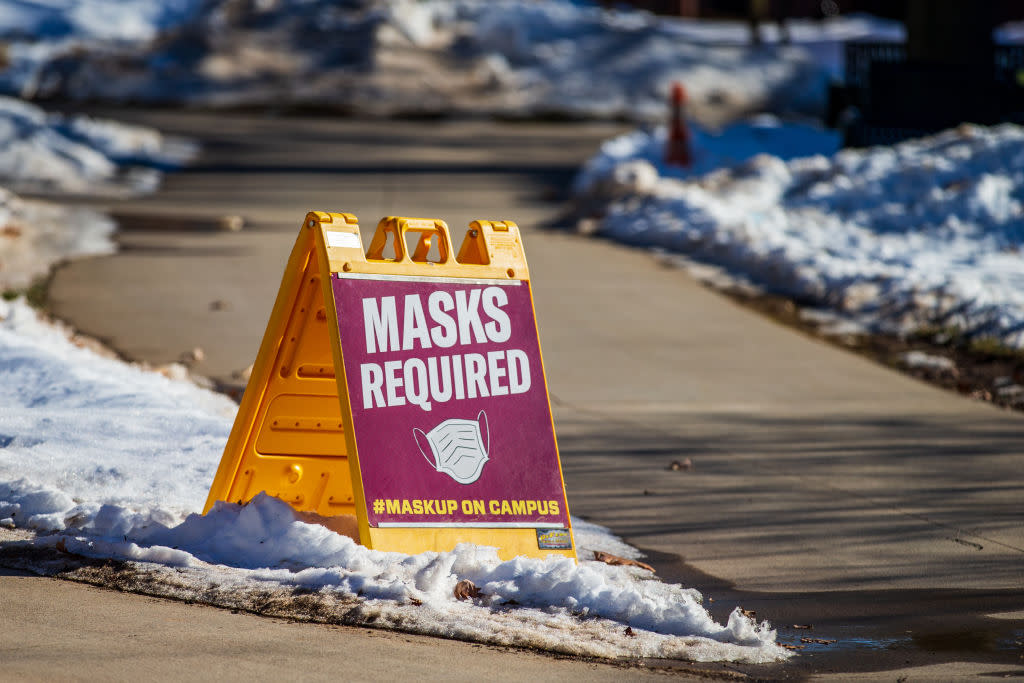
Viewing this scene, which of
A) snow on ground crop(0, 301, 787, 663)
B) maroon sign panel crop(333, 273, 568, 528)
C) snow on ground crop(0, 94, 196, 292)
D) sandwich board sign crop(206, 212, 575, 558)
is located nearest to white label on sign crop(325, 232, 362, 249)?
sandwich board sign crop(206, 212, 575, 558)

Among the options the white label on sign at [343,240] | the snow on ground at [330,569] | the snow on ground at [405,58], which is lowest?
→ the snow on ground at [330,569]

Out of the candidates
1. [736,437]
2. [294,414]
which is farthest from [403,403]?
[736,437]

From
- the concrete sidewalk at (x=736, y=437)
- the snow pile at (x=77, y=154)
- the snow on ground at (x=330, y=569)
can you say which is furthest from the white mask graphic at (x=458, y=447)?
the snow pile at (x=77, y=154)

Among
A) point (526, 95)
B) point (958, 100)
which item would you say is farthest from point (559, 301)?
point (526, 95)

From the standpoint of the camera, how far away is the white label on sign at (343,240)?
4.84m

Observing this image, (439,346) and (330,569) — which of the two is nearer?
(330,569)

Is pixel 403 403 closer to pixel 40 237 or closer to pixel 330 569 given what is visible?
pixel 330 569

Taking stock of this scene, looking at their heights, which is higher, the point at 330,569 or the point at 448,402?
the point at 448,402

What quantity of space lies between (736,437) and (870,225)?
705 cm

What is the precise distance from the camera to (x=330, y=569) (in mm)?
4629

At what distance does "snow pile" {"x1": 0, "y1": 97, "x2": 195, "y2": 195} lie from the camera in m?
16.6

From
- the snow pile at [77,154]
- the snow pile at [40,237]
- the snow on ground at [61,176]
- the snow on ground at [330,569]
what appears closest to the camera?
the snow on ground at [330,569]

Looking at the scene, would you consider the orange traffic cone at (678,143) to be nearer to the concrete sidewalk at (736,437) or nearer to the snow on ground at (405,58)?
the concrete sidewalk at (736,437)

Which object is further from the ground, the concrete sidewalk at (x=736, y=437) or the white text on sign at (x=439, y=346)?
the white text on sign at (x=439, y=346)
